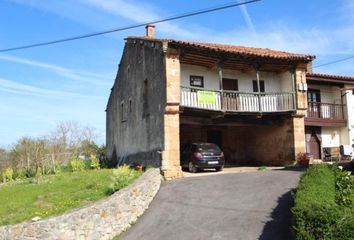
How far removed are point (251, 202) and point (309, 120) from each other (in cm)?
1529

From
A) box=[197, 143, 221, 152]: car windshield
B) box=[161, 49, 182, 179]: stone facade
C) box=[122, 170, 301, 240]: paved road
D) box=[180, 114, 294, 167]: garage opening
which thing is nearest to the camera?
box=[122, 170, 301, 240]: paved road

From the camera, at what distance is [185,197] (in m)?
15.0

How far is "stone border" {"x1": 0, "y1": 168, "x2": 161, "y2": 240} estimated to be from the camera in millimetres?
11077

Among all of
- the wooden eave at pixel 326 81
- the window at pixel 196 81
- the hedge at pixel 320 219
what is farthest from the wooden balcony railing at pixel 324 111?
the hedge at pixel 320 219

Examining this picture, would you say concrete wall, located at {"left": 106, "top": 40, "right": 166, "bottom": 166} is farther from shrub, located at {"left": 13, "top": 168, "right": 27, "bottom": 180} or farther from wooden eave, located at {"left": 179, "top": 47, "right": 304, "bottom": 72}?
shrub, located at {"left": 13, "top": 168, "right": 27, "bottom": 180}

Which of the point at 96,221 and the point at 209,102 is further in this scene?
the point at 209,102

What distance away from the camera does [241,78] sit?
2489cm

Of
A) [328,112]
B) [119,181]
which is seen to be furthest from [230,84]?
[119,181]

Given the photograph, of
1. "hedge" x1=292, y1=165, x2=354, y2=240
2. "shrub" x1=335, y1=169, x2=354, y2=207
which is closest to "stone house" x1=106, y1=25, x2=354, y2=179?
"shrub" x1=335, y1=169, x2=354, y2=207

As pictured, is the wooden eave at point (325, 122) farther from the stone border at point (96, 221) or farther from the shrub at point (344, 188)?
the stone border at point (96, 221)

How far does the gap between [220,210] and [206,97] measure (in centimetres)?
876

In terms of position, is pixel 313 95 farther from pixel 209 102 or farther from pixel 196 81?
pixel 209 102

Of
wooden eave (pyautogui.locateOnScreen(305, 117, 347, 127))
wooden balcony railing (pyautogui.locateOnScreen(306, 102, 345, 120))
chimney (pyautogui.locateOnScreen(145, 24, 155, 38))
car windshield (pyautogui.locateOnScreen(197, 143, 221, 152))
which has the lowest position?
car windshield (pyautogui.locateOnScreen(197, 143, 221, 152))

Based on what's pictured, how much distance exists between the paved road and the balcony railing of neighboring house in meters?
4.61
